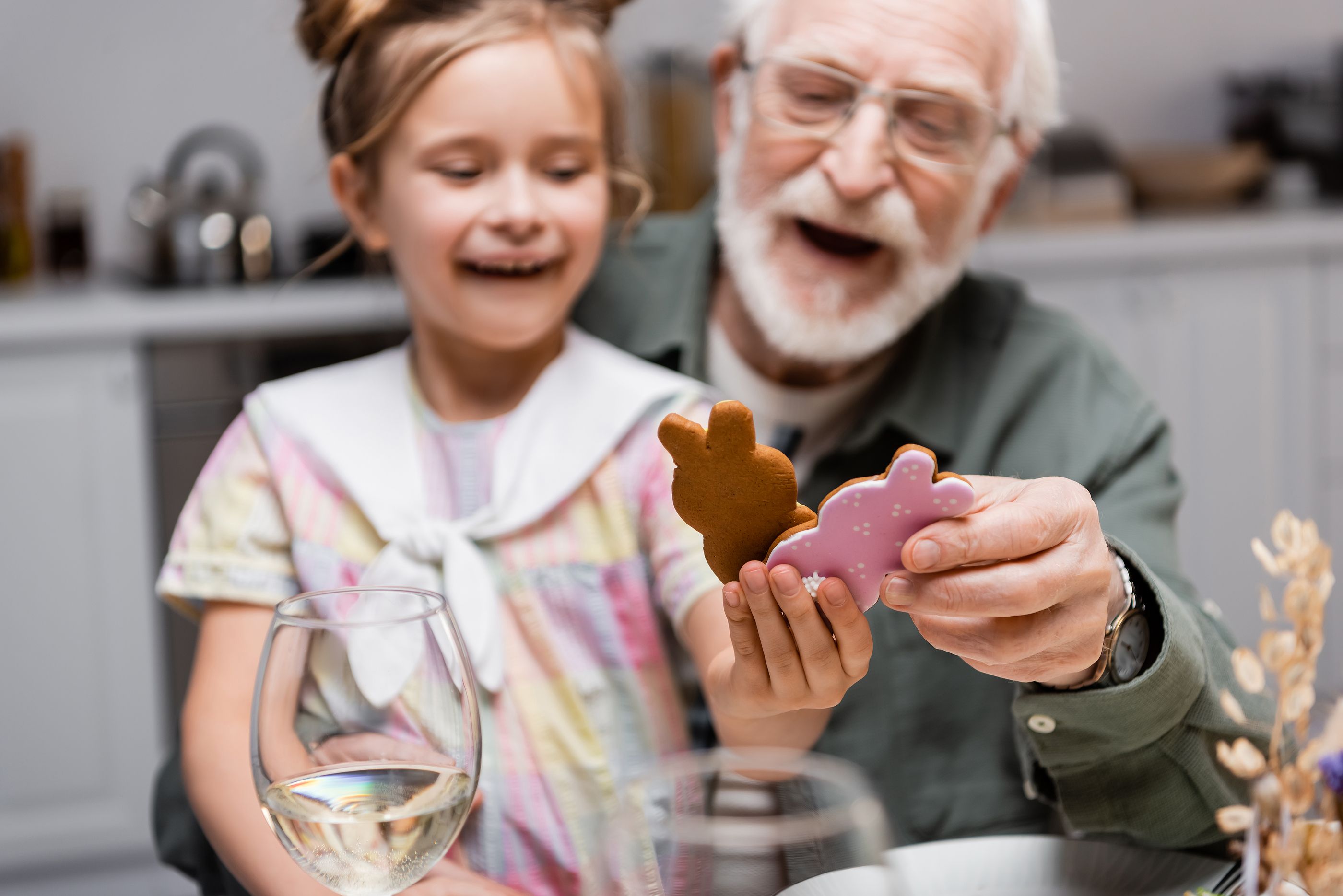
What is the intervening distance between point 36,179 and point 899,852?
2630 millimetres

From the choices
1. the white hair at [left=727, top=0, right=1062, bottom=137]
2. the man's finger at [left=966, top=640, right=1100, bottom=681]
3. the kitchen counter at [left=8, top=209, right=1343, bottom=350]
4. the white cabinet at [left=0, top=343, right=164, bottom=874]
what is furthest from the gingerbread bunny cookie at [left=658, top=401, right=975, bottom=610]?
the white cabinet at [left=0, top=343, right=164, bottom=874]

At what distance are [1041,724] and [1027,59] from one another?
2.21ft

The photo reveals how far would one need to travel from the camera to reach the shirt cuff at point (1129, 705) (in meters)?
0.81

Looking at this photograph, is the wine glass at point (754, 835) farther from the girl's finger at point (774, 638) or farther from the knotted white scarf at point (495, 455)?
the knotted white scarf at point (495, 455)

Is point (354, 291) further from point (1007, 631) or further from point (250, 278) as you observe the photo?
point (1007, 631)

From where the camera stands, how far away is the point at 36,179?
278cm

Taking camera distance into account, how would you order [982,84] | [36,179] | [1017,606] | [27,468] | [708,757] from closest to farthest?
[708,757] < [1017,606] < [982,84] < [27,468] < [36,179]

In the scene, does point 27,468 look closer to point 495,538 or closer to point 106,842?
point 106,842

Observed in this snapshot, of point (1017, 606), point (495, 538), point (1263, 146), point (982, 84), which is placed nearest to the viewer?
point (1017, 606)

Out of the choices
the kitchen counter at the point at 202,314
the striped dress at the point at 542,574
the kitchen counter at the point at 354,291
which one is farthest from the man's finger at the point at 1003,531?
the kitchen counter at the point at 202,314

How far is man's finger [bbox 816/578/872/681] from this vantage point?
67 centimetres

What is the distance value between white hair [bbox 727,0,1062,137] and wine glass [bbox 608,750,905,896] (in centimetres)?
88

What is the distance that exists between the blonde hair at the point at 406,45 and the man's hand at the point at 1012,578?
1.68 feet

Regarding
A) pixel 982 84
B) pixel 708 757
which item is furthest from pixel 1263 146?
pixel 708 757
